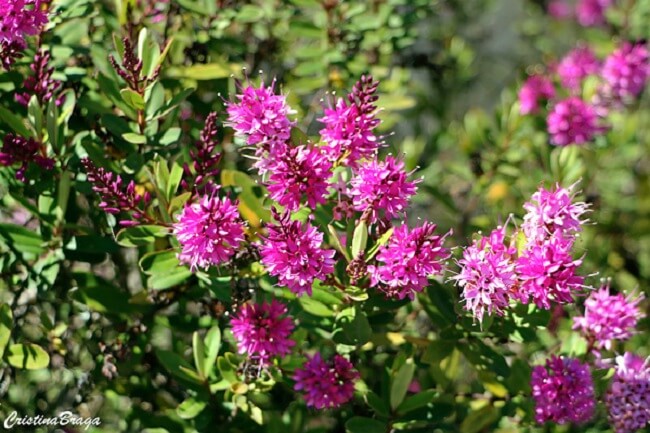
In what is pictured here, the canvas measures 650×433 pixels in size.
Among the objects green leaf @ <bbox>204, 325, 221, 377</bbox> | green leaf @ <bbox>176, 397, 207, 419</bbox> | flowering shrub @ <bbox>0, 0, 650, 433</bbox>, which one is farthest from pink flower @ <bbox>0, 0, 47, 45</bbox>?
green leaf @ <bbox>176, 397, 207, 419</bbox>

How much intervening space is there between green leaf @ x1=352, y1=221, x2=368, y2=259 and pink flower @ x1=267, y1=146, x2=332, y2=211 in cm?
9

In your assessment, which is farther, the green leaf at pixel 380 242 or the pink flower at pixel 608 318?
the pink flower at pixel 608 318

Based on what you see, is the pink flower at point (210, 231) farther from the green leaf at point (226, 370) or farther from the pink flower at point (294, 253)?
the green leaf at point (226, 370)

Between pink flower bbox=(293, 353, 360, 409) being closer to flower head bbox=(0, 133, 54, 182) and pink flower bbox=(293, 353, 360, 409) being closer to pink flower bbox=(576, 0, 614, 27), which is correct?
flower head bbox=(0, 133, 54, 182)

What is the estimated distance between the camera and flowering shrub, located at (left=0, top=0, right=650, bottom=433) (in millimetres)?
1369

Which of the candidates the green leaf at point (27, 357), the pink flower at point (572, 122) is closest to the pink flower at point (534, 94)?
the pink flower at point (572, 122)

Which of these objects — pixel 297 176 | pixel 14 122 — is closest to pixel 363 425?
pixel 297 176

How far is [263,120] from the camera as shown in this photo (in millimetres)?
1367

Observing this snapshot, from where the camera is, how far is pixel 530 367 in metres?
1.82

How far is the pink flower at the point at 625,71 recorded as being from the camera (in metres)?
2.56

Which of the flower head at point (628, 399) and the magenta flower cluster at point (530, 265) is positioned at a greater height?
the magenta flower cluster at point (530, 265)

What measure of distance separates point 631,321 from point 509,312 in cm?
35

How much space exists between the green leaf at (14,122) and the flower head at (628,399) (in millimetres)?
1337

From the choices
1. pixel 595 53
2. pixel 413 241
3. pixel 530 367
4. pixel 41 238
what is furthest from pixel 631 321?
pixel 595 53
